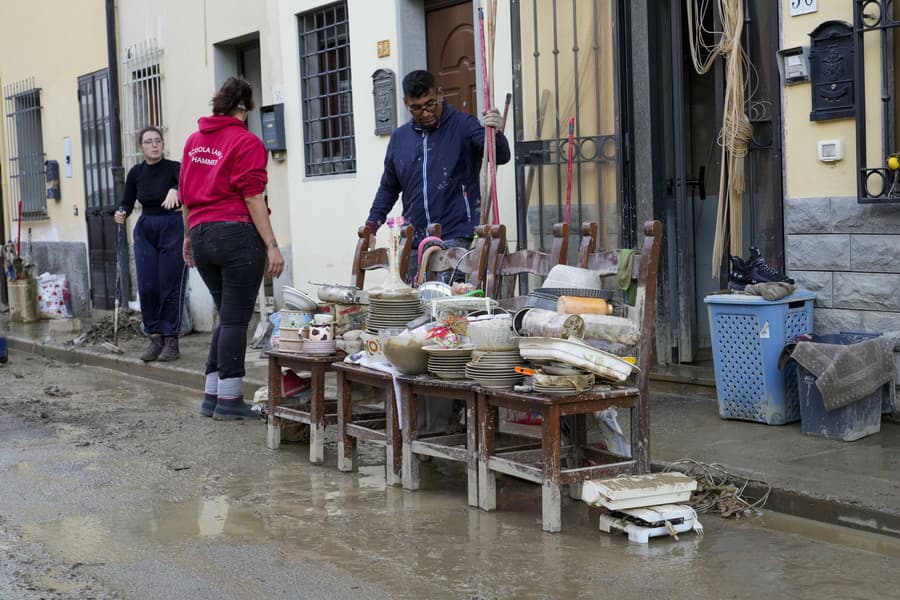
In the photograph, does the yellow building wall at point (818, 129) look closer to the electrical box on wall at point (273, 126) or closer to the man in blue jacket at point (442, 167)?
the man in blue jacket at point (442, 167)

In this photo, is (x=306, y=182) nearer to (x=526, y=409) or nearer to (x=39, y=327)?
(x=39, y=327)

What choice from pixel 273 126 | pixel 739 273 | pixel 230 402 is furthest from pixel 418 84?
pixel 273 126

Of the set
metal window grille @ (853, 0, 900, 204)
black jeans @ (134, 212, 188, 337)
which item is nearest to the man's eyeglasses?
metal window grille @ (853, 0, 900, 204)

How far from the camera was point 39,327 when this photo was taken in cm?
1533

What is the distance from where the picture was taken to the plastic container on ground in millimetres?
6105

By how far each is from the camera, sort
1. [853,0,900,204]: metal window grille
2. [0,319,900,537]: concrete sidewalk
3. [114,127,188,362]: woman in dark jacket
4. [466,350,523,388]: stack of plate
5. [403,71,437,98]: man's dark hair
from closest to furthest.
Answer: [0,319,900,537]: concrete sidewalk < [466,350,523,388]: stack of plate < [853,0,900,204]: metal window grille < [403,71,437,98]: man's dark hair < [114,127,188,362]: woman in dark jacket

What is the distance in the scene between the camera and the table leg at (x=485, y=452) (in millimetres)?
5328

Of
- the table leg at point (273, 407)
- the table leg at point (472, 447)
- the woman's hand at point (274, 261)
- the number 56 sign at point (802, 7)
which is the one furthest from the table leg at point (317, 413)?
the number 56 sign at point (802, 7)

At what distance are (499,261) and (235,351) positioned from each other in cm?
215

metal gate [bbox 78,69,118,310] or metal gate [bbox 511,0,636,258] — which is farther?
metal gate [bbox 78,69,118,310]

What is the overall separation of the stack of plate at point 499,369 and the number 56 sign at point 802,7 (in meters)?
2.84

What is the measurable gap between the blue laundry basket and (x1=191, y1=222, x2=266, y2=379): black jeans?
9.29 feet

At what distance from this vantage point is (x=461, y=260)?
6586 mm

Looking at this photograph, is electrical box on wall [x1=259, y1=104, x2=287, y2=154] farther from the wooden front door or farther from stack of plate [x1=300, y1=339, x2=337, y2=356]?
stack of plate [x1=300, y1=339, x2=337, y2=356]
